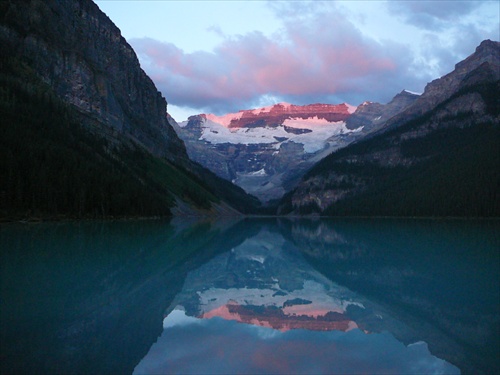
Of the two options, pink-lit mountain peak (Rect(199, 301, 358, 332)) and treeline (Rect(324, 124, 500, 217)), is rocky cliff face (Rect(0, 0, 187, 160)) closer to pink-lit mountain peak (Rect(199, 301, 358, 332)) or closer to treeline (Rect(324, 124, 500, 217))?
treeline (Rect(324, 124, 500, 217))

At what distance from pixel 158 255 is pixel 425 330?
2577 cm

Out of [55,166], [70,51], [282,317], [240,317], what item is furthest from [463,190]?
[240,317]

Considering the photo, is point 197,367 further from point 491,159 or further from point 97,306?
point 491,159

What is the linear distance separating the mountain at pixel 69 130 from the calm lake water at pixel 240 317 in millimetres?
54322

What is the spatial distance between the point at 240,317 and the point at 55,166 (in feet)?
272

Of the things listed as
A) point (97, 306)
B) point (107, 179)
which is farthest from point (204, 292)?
point (107, 179)


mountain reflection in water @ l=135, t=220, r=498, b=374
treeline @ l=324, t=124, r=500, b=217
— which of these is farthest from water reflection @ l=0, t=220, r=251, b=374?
treeline @ l=324, t=124, r=500, b=217

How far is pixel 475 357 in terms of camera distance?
14.5m

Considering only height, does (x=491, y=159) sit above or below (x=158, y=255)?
above

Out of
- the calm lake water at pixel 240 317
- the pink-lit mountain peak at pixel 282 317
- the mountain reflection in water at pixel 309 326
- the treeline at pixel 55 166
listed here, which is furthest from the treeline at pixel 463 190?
the pink-lit mountain peak at pixel 282 317

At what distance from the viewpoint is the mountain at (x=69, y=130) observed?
8625 centimetres

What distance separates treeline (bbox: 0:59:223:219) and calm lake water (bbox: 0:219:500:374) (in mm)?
49587

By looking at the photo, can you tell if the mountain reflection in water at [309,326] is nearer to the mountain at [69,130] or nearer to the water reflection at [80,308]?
the water reflection at [80,308]

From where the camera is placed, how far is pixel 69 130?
401 feet
